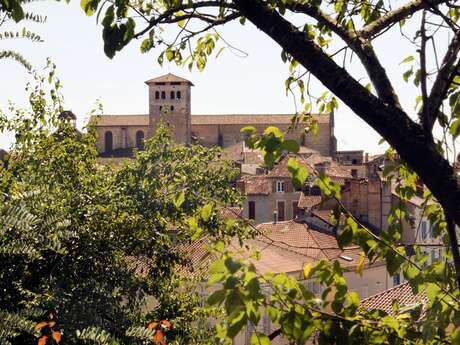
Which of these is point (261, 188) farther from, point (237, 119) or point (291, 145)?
point (291, 145)

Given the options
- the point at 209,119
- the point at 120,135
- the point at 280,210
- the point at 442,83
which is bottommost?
the point at 280,210

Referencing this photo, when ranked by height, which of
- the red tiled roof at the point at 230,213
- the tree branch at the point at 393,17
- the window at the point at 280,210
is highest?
the tree branch at the point at 393,17

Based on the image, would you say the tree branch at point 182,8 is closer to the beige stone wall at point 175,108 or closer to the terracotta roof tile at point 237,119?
the beige stone wall at point 175,108

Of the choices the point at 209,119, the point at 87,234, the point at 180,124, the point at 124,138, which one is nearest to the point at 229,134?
the point at 209,119

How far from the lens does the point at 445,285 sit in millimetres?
2695

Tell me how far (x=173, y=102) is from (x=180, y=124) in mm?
2564

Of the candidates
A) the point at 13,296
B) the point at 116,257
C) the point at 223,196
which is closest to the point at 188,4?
the point at 13,296

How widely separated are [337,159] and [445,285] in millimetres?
74541

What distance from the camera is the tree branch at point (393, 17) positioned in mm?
2706

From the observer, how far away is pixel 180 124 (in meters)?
79.8

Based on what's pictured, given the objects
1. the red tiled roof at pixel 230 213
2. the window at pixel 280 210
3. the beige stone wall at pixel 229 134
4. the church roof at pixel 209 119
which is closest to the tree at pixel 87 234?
the red tiled roof at pixel 230 213

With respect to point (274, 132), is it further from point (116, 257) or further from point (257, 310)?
point (116, 257)

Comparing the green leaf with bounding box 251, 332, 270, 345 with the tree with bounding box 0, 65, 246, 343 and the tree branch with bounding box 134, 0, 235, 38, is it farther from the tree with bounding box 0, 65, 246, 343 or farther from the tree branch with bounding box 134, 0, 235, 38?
the tree with bounding box 0, 65, 246, 343

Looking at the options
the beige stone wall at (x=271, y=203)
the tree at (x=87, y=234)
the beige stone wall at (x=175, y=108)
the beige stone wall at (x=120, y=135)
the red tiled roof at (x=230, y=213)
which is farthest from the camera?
the beige stone wall at (x=120, y=135)
